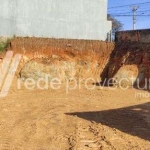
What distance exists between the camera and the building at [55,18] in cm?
2130

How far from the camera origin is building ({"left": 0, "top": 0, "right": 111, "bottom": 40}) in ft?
69.9

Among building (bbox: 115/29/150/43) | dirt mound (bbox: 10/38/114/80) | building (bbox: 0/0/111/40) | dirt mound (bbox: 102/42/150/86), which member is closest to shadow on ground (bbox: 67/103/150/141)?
dirt mound (bbox: 102/42/150/86)

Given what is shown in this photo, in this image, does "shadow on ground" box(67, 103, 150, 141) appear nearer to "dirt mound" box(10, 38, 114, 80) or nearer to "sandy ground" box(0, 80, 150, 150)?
"sandy ground" box(0, 80, 150, 150)

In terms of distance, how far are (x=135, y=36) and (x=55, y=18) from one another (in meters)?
5.28

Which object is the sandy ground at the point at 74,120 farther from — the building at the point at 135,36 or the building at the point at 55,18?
the building at the point at 55,18

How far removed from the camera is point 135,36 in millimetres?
22328

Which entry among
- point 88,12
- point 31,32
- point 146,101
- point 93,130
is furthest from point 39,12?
point 93,130

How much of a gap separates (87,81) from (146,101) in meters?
5.21

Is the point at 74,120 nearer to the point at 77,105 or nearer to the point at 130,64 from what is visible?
the point at 77,105

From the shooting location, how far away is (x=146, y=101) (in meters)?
13.9

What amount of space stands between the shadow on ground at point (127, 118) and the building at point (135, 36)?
9.36 meters

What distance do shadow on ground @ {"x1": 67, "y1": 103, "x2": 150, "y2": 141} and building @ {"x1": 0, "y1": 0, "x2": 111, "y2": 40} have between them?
10.9 meters

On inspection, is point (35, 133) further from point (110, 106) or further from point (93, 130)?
point (110, 106)

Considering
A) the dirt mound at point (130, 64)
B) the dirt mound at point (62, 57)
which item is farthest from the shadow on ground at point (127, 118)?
the dirt mound at point (62, 57)
